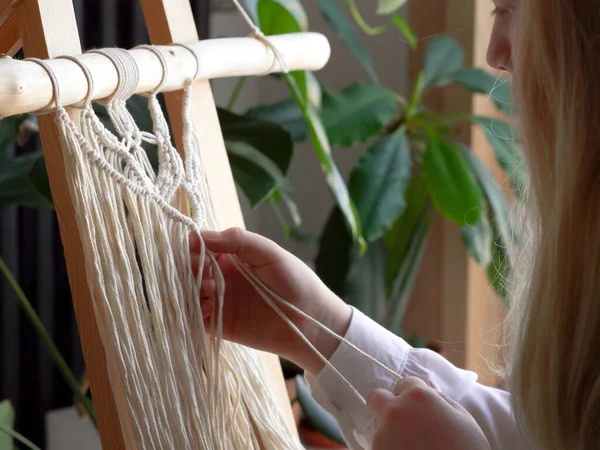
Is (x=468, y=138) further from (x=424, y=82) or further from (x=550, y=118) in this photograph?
(x=550, y=118)

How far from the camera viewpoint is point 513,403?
1.85 feet

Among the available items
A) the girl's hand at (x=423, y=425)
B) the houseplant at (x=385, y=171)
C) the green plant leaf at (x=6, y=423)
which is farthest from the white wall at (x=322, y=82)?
the girl's hand at (x=423, y=425)

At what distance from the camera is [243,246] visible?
1.93ft

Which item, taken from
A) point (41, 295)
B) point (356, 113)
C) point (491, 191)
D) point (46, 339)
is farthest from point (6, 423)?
point (491, 191)

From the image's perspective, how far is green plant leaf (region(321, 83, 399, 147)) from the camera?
120 centimetres

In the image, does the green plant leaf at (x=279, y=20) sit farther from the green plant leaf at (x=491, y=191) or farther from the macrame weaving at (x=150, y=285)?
the green plant leaf at (x=491, y=191)

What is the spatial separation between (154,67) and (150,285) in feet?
0.54

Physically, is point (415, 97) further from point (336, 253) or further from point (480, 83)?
point (336, 253)

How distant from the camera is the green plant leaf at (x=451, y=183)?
119cm

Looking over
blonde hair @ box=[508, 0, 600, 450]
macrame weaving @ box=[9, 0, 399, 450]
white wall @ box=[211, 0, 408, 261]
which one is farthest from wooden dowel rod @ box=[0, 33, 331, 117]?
white wall @ box=[211, 0, 408, 261]

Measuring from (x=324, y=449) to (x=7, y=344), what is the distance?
0.56m

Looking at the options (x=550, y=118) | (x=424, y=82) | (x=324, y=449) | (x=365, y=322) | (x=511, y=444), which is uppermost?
(x=424, y=82)

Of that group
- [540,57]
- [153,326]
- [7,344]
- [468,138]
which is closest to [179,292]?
[153,326]

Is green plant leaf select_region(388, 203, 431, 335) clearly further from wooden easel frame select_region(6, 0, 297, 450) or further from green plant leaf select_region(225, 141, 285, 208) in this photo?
wooden easel frame select_region(6, 0, 297, 450)
